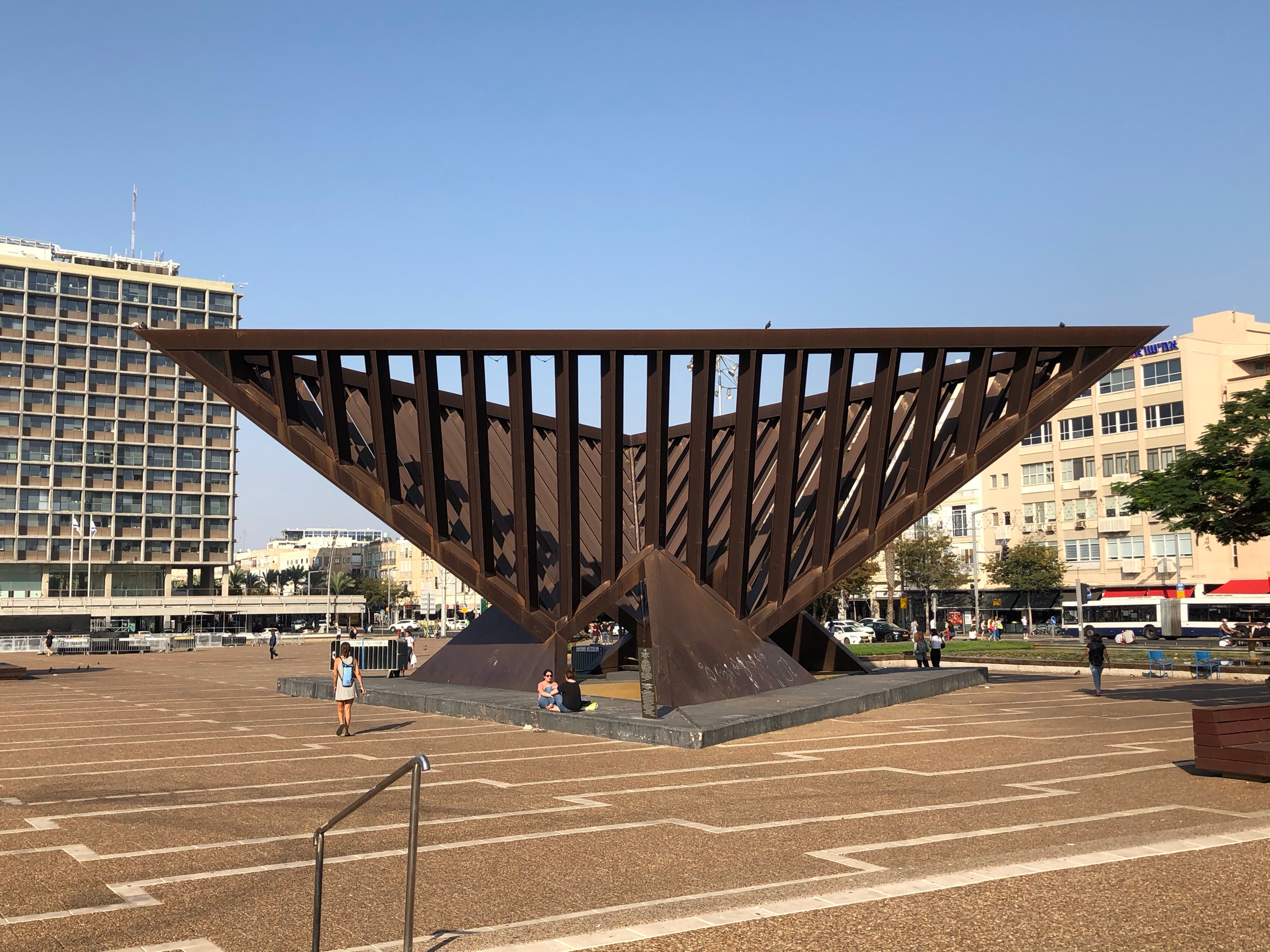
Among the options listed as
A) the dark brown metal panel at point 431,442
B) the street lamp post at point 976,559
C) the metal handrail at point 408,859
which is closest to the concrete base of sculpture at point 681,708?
the dark brown metal panel at point 431,442

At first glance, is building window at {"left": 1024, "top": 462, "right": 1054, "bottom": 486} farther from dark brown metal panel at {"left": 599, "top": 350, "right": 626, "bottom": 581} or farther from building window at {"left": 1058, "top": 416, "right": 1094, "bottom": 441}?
dark brown metal panel at {"left": 599, "top": 350, "right": 626, "bottom": 581}

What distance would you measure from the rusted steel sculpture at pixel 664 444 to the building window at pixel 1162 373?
48.5 metres

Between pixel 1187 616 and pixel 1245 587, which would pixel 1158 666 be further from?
pixel 1245 587

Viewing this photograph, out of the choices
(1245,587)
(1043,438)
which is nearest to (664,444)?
(1245,587)

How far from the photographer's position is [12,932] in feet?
22.9

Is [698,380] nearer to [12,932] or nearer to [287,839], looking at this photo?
[287,839]

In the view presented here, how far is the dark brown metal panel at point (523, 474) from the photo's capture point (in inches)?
888

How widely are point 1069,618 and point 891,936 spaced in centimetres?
6929

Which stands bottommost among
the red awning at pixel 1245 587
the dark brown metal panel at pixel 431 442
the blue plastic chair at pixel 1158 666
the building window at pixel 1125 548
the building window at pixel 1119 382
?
the blue plastic chair at pixel 1158 666

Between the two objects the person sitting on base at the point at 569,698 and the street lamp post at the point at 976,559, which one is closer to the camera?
the person sitting on base at the point at 569,698

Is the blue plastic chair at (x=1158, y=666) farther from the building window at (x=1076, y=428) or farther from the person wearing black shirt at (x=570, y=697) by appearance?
the building window at (x=1076, y=428)

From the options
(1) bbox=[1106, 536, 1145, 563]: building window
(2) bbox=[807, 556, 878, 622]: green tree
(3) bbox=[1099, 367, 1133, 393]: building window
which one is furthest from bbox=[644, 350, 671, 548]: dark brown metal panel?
(1) bbox=[1106, 536, 1145, 563]: building window

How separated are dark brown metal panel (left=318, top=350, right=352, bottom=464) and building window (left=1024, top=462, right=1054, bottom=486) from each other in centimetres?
6188

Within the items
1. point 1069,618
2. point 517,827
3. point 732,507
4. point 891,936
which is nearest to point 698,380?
point 732,507
